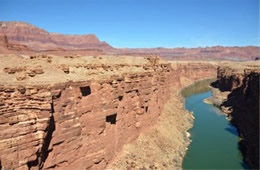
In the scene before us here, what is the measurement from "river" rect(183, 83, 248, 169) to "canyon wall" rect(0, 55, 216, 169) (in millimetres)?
7308

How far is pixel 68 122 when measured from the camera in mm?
14297

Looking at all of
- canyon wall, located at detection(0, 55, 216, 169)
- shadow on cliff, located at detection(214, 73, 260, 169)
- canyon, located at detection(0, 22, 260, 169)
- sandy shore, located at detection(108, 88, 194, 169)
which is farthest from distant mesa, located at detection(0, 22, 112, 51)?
canyon wall, located at detection(0, 55, 216, 169)

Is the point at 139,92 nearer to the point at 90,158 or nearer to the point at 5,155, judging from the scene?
the point at 90,158

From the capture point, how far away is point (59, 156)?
14.0 m

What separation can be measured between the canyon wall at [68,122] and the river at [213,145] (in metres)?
7.31

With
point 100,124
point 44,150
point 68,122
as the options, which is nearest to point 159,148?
point 100,124

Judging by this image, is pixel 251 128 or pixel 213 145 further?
pixel 213 145

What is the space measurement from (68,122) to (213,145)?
20.2 m

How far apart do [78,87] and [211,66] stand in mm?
97323

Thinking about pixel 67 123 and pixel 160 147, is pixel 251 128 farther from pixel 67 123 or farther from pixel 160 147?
pixel 67 123

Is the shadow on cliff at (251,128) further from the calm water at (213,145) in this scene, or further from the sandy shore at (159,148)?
the sandy shore at (159,148)

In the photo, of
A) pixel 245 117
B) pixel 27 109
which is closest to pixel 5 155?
pixel 27 109

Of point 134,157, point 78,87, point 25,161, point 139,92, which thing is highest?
point 78,87

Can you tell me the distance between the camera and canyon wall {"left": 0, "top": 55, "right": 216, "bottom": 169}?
38.2 feet
